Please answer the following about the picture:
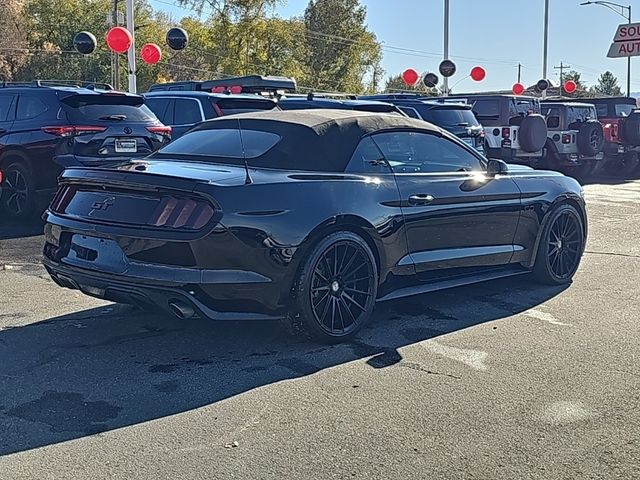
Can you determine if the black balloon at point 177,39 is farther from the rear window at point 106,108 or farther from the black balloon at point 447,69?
the black balloon at point 447,69

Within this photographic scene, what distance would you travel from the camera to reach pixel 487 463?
370 centimetres

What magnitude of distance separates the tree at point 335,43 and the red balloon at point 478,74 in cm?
2095

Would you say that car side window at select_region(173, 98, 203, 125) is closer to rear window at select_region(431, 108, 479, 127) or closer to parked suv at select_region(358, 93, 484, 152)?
parked suv at select_region(358, 93, 484, 152)

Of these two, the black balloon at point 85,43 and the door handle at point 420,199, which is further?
the black balloon at point 85,43

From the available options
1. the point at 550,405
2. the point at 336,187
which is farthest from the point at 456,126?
the point at 550,405

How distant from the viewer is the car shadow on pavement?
4191 mm

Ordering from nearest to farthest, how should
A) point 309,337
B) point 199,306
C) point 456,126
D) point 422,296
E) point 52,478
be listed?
point 52,478
point 199,306
point 309,337
point 422,296
point 456,126

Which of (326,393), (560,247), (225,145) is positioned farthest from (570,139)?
(326,393)

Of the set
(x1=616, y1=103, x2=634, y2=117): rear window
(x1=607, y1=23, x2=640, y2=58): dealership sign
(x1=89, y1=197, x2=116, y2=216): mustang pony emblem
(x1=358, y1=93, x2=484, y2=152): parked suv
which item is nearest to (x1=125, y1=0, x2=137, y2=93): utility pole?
(x1=358, y1=93, x2=484, y2=152): parked suv

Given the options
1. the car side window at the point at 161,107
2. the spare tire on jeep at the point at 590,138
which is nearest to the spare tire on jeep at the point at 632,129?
the spare tire on jeep at the point at 590,138

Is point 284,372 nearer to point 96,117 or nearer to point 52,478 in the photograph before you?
point 52,478

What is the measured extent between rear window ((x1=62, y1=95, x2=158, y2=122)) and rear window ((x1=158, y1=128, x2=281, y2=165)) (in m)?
4.24

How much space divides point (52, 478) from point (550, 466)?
211 cm

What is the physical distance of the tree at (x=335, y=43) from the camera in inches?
2004
